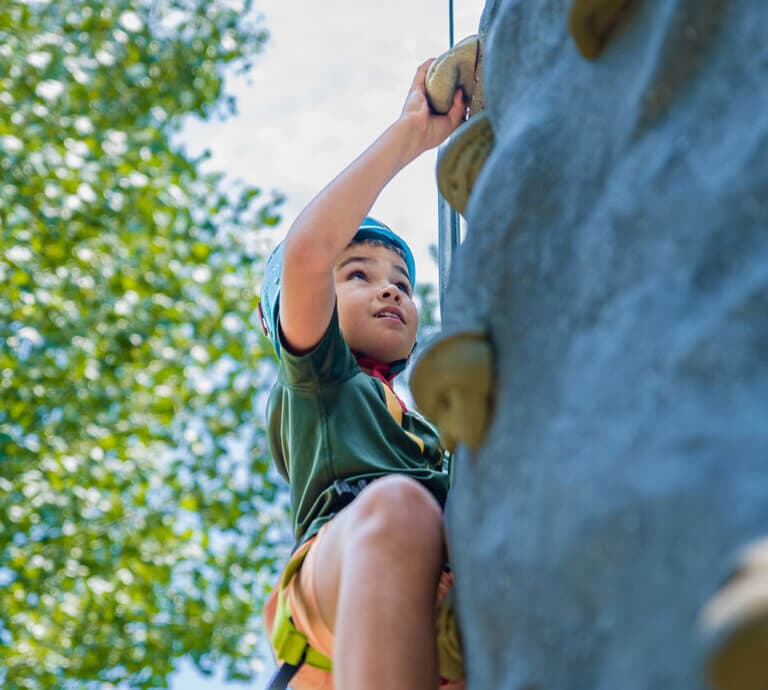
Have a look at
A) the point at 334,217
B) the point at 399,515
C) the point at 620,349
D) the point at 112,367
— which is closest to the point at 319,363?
the point at 334,217

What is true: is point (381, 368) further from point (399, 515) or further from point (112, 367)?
point (112, 367)

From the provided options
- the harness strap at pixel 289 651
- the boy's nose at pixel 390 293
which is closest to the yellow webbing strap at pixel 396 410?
the boy's nose at pixel 390 293

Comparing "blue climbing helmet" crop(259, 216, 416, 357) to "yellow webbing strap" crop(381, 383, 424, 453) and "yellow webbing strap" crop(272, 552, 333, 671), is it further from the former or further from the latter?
"yellow webbing strap" crop(272, 552, 333, 671)

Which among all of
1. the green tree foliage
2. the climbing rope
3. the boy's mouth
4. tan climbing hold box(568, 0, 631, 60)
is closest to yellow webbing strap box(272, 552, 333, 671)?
the climbing rope

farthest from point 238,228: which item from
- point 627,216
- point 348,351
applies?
point 627,216

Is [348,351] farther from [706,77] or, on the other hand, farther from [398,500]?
[706,77]

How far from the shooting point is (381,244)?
3125mm

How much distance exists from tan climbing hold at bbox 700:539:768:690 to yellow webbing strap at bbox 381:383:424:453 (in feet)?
5.73

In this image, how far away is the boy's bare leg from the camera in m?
1.74

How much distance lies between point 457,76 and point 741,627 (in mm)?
1831

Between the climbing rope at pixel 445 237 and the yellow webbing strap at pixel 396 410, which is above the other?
the climbing rope at pixel 445 237

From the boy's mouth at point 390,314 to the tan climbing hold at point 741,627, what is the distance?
6.69 ft

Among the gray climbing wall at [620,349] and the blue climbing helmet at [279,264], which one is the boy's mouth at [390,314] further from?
the gray climbing wall at [620,349]

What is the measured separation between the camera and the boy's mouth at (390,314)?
2982mm
